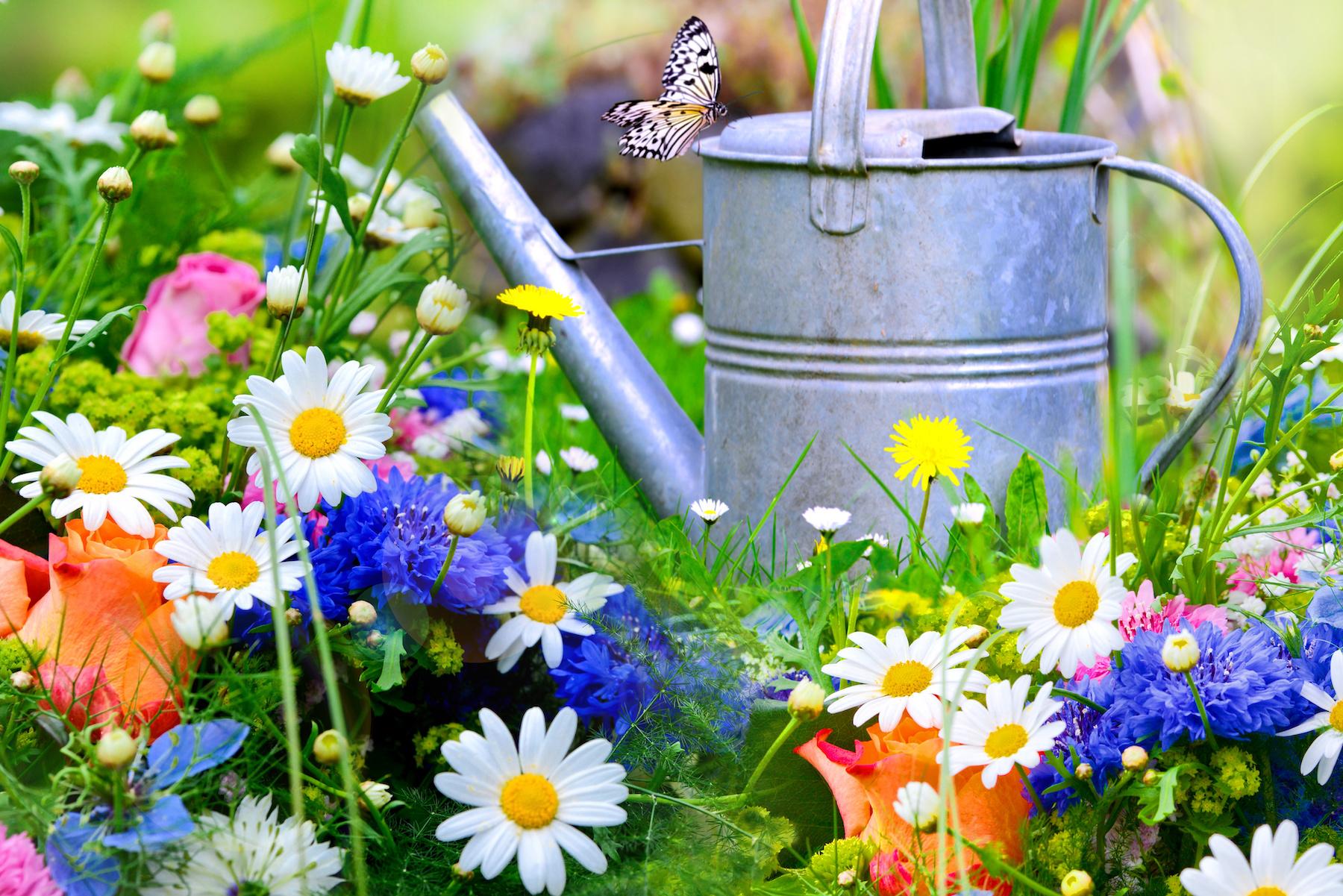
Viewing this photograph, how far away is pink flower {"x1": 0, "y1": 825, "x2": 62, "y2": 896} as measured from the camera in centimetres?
64

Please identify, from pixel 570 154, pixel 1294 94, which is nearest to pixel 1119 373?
pixel 1294 94

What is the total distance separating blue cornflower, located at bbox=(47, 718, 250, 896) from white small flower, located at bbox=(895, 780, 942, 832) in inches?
14.1

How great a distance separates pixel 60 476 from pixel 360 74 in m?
0.41

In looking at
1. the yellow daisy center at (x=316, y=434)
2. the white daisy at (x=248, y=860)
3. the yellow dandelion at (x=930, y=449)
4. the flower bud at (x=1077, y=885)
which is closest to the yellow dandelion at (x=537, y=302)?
the yellow daisy center at (x=316, y=434)

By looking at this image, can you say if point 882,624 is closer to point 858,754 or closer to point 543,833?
point 858,754

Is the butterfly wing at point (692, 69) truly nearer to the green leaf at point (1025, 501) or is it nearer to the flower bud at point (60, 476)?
the green leaf at point (1025, 501)

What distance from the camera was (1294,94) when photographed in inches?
100

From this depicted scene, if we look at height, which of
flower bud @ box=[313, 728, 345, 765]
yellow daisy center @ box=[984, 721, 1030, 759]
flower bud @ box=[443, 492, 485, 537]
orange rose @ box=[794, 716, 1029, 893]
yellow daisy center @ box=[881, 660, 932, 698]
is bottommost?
orange rose @ box=[794, 716, 1029, 893]

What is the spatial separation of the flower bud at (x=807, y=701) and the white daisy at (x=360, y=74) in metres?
0.55

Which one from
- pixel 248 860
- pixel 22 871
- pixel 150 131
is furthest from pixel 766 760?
pixel 150 131

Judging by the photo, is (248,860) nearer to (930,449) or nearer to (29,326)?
(29,326)

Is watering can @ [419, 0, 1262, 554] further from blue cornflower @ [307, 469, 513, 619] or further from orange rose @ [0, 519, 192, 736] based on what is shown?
orange rose @ [0, 519, 192, 736]

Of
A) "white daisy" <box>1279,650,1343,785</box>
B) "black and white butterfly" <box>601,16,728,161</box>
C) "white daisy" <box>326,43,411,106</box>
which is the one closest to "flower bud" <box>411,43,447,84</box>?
"white daisy" <box>326,43,411,106</box>

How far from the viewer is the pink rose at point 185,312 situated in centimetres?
131
